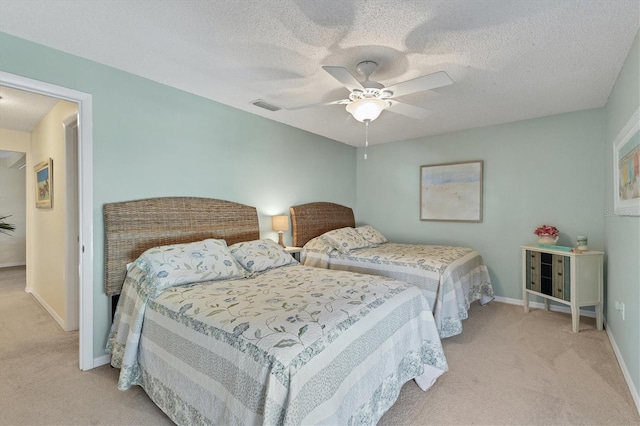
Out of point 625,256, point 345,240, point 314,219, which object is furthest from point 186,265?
point 625,256

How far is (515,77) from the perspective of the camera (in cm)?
256

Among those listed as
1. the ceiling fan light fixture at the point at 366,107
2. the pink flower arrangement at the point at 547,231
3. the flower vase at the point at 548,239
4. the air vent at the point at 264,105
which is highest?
the air vent at the point at 264,105

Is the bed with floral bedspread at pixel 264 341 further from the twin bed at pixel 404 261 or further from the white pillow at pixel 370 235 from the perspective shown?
the white pillow at pixel 370 235

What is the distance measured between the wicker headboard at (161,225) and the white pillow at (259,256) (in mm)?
426

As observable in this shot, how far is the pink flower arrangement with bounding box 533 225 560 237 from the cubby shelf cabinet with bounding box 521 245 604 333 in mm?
255

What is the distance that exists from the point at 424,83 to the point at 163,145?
2.28m

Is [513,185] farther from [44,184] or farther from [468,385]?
[44,184]

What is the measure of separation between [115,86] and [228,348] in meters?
2.34

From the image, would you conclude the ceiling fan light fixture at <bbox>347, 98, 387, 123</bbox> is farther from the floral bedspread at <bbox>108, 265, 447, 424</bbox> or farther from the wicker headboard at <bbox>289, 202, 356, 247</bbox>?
the wicker headboard at <bbox>289, 202, 356, 247</bbox>

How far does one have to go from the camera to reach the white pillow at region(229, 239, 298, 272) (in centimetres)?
270

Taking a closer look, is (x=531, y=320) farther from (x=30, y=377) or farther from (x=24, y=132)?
(x=24, y=132)

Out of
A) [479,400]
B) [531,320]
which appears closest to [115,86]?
[479,400]

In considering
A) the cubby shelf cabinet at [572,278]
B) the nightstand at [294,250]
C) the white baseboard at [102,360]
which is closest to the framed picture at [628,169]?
the cubby shelf cabinet at [572,278]

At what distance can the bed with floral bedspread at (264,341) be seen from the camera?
1.27m
